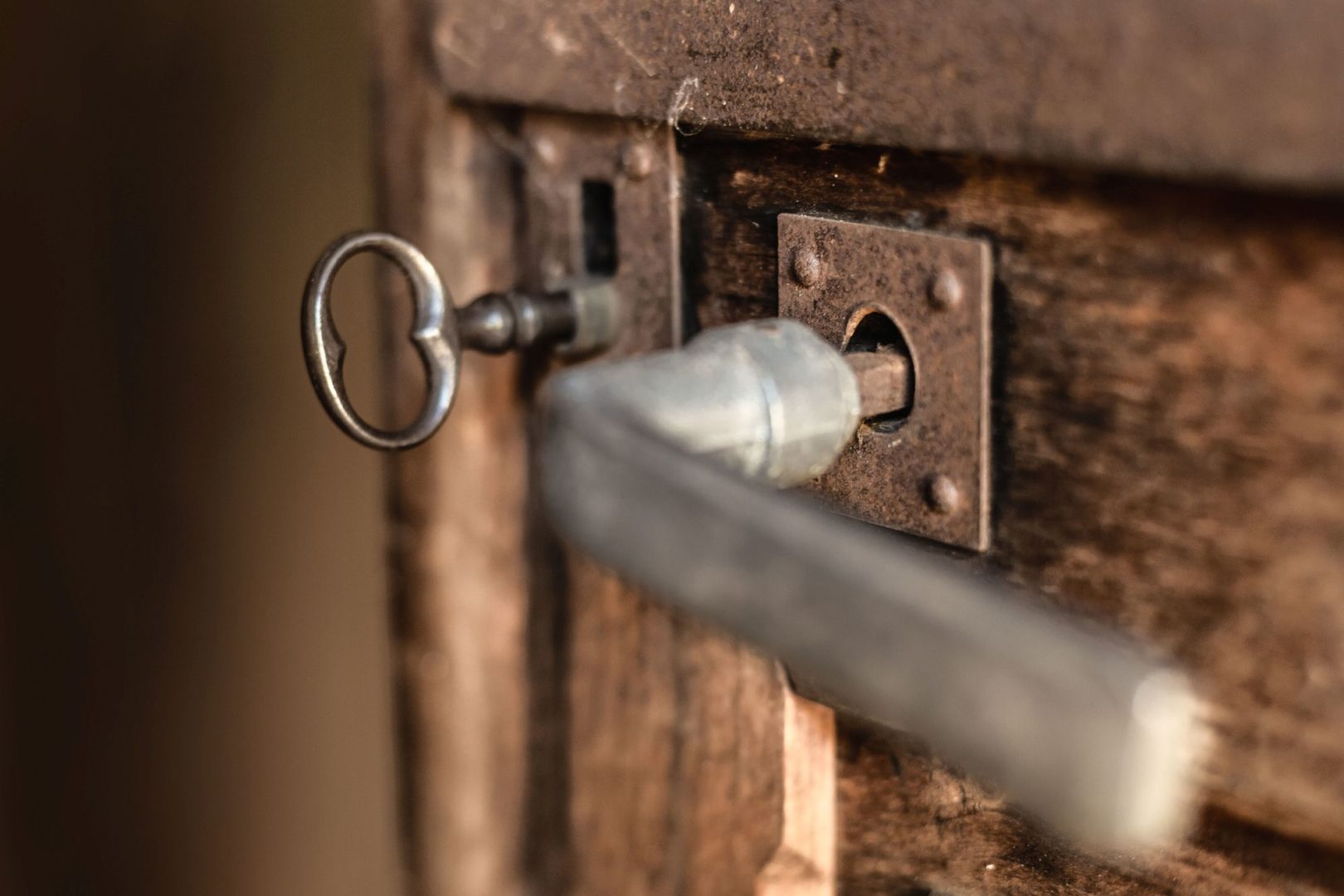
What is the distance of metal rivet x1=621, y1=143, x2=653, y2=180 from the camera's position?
16.2 inches

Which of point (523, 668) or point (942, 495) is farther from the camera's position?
point (523, 668)

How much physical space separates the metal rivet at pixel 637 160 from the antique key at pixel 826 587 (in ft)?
0.33

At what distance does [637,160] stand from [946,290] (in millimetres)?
117

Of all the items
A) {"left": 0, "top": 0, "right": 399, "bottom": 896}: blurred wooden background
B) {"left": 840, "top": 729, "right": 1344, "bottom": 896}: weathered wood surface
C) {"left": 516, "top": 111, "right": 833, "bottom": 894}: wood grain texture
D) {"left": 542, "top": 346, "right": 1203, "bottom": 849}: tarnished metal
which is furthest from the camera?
{"left": 0, "top": 0, "right": 399, "bottom": 896}: blurred wooden background

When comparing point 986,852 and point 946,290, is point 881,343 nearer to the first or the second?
point 946,290

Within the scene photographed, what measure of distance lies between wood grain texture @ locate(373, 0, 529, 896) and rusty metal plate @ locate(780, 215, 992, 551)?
14 cm

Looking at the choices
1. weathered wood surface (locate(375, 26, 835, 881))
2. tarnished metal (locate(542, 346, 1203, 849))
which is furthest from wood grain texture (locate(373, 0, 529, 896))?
tarnished metal (locate(542, 346, 1203, 849))

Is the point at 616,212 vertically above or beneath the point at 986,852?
above

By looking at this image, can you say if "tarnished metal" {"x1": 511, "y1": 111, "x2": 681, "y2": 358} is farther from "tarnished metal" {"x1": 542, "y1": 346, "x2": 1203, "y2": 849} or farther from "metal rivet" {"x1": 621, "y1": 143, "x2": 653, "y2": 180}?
"tarnished metal" {"x1": 542, "y1": 346, "x2": 1203, "y2": 849}

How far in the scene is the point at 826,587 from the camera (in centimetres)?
23

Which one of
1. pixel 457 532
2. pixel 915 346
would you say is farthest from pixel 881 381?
pixel 457 532

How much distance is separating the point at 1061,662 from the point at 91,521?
0.77m

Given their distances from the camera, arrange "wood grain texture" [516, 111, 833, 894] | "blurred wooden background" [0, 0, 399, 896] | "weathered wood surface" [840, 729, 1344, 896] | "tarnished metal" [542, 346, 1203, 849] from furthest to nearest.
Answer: "blurred wooden background" [0, 0, 399, 896] < "wood grain texture" [516, 111, 833, 894] < "weathered wood surface" [840, 729, 1344, 896] < "tarnished metal" [542, 346, 1203, 849]

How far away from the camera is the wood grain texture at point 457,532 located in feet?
1.57
